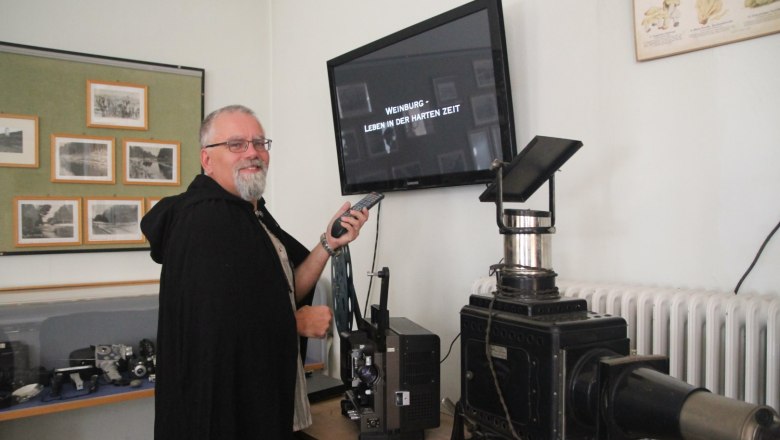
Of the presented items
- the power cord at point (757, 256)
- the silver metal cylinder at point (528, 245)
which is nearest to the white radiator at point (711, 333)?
the power cord at point (757, 256)

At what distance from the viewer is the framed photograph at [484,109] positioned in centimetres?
167

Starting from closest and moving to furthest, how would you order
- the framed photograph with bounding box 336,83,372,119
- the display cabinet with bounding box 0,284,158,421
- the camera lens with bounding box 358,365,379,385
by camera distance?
the camera lens with bounding box 358,365,379,385
the display cabinet with bounding box 0,284,158,421
the framed photograph with bounding box 336,83,372,119

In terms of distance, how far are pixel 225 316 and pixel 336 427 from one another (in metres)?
0.59

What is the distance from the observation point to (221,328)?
4.49 ft

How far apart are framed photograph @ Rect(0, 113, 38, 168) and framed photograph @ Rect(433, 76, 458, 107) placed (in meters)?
1.95

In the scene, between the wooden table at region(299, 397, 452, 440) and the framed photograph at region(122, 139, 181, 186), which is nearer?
the wooden table at region(299, 397, 452, 440)

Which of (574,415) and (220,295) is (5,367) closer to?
(220,295)

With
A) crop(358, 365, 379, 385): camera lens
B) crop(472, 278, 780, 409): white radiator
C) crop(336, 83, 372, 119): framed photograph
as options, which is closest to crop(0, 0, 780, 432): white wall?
crop(472, 278, 780, 409): white radiator

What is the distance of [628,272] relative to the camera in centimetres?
147

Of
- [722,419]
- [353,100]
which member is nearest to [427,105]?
[353,100]

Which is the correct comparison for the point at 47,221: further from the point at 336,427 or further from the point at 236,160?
the point at 336,427

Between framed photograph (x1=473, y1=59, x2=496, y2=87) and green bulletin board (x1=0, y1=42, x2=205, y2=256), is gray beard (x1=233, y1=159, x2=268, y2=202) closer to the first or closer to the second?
framed photograph (x1=473, y1=59, x2=496, y2=87)

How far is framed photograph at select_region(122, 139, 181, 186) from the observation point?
271 cm

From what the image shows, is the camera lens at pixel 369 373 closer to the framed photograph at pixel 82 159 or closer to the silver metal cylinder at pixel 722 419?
the silver metal cylinder at pixel 722 419
